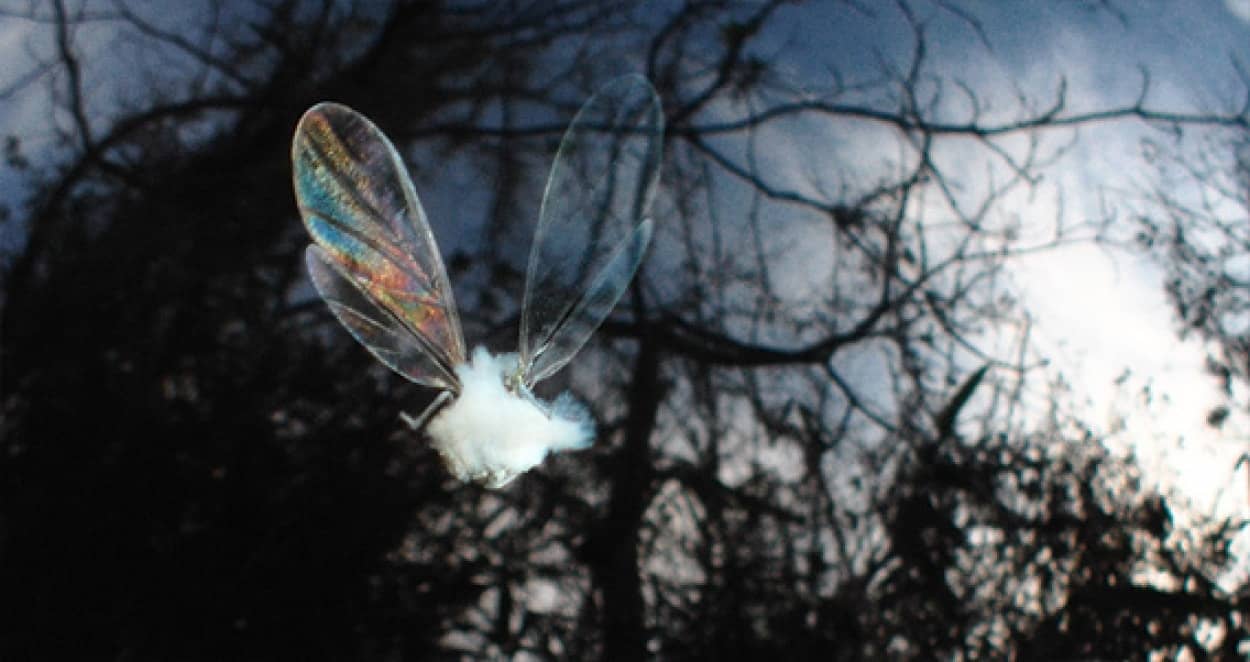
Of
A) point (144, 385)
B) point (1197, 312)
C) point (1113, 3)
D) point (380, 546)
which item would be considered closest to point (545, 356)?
point (380, 546)

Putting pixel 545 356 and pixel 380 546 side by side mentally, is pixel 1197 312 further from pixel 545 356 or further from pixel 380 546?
pixel 380 546

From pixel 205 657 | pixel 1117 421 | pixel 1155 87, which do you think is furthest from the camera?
pixel 1155 87

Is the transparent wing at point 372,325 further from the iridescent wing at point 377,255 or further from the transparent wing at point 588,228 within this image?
the transparent wing at point 588,228

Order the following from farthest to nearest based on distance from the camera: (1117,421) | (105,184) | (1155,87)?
(1155,87), (1117,421), (105,184)

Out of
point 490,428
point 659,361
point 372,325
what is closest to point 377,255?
point 372,325

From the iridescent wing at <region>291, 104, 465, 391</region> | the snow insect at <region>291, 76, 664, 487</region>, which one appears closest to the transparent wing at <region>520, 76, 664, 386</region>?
the snow insect at <region>291, 76, 664, 487</region>
